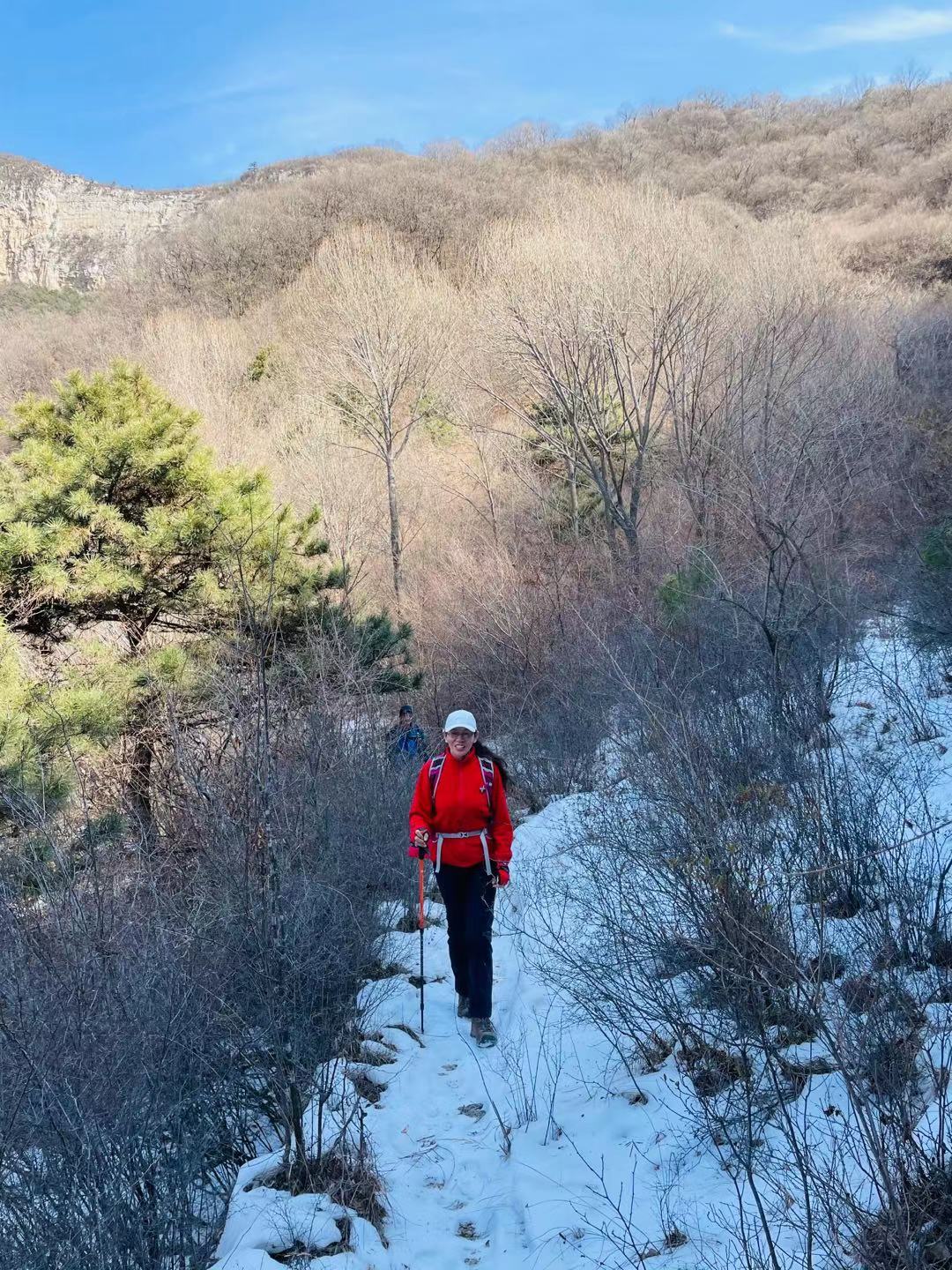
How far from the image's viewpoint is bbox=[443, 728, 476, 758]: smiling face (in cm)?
498

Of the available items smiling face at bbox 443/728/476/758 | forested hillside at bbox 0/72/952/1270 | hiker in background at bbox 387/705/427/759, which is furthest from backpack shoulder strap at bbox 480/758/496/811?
hiker in background at bbox 387/705/427/759

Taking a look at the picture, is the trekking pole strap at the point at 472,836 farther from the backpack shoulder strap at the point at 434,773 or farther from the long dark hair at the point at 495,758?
the long dark hair at the point at 495,758

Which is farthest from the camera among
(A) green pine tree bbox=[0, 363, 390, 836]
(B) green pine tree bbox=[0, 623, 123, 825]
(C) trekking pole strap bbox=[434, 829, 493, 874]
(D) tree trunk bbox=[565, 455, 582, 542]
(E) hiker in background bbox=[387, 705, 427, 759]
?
(D) tree trunk bbox=[565, 455, 582, 542]

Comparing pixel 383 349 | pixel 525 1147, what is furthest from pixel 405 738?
pixel 383 349

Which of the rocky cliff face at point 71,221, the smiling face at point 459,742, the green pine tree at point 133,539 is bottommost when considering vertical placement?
the smiling face at point 459,742

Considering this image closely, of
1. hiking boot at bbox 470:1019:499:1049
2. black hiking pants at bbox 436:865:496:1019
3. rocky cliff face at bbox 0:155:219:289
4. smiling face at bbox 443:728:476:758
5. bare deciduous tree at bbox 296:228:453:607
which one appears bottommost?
hiking boot at bbox 470:1019:499:1049

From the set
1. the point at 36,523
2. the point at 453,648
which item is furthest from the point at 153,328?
the point at 36,523

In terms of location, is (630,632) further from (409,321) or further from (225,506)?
(409,321)

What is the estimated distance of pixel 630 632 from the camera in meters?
10.9

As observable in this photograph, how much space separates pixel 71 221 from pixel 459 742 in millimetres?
61319

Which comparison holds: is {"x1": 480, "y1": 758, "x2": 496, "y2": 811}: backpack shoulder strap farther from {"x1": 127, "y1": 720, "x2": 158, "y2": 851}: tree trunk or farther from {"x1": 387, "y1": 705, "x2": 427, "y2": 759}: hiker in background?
{"x1": 387, "y1": 705, "x2": 427, "y2": 759}: hiker in background

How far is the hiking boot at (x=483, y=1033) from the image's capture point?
16.5 ft

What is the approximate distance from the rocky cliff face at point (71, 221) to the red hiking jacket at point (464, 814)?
51.5 m

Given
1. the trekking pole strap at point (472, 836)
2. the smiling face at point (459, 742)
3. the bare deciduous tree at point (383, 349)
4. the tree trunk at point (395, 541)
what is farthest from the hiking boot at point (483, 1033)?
the tree trunk at point (395, 541)
